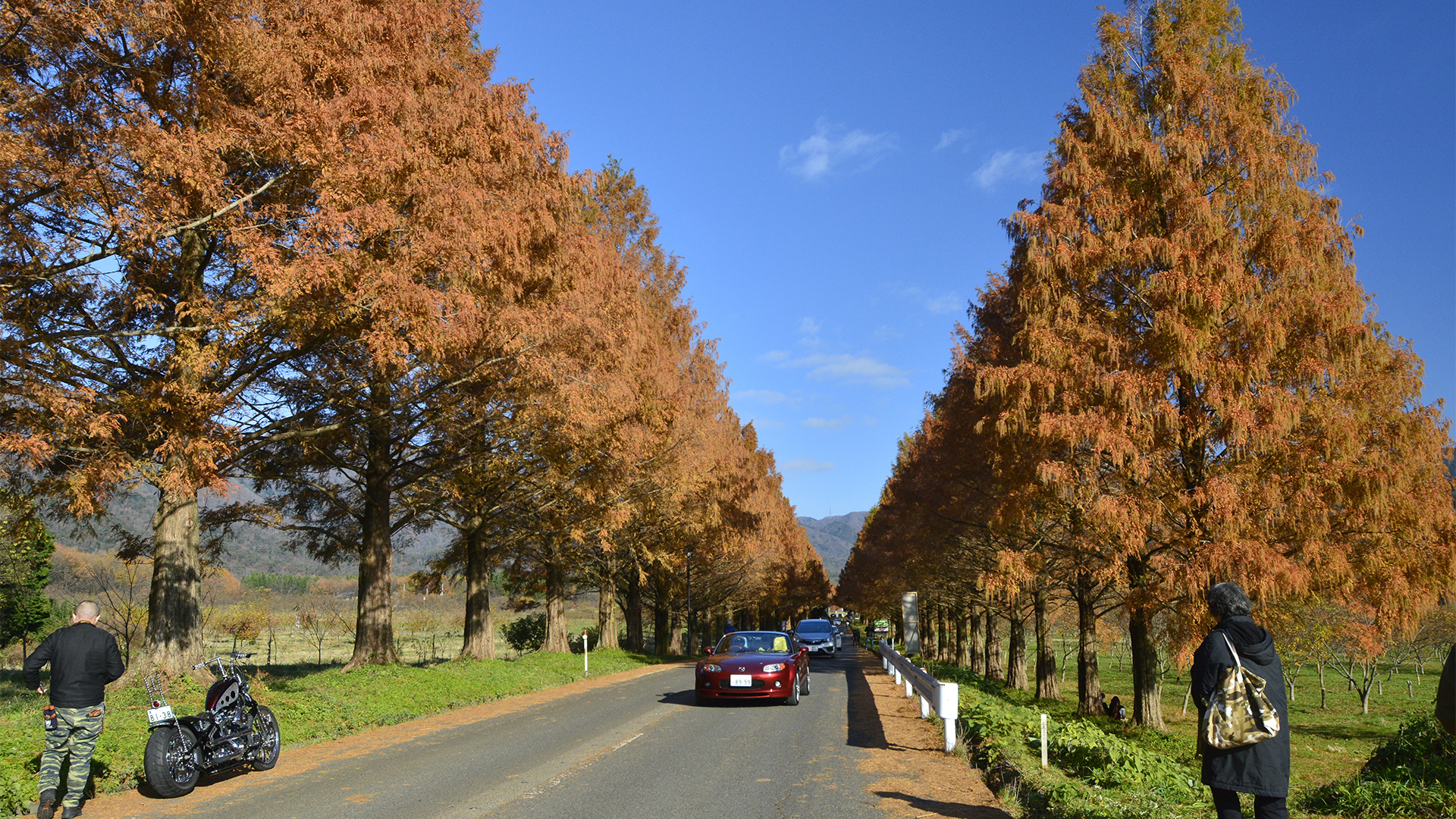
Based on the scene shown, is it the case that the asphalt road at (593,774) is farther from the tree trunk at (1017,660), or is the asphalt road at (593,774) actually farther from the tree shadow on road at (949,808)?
the tree trunk at (1017,660)

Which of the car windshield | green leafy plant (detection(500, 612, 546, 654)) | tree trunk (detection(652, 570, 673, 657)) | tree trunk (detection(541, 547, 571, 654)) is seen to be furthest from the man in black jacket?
green leafy plant (detection(500, 612, 546, 654))

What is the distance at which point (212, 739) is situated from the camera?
8.68m

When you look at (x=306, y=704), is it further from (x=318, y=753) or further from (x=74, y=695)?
(x=74, y=695)

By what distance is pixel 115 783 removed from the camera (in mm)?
8516

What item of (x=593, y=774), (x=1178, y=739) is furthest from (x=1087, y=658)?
(x=593, y=774)

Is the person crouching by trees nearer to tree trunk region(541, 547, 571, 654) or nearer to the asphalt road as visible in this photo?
the asphalt road

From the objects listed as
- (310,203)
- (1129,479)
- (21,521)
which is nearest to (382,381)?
(310,203)

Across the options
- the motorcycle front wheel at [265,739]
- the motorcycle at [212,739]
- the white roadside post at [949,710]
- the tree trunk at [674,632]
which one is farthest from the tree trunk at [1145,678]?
the tree trunk at [674,632]

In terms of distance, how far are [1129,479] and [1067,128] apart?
6796mm

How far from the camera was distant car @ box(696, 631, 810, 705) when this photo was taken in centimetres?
1562

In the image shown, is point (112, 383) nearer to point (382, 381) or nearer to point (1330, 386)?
point (382, 381)

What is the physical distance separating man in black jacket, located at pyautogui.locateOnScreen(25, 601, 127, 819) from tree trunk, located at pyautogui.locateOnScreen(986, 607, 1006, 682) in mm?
27013

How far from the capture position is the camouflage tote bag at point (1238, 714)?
4605mm

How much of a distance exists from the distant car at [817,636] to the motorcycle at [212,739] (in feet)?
100
